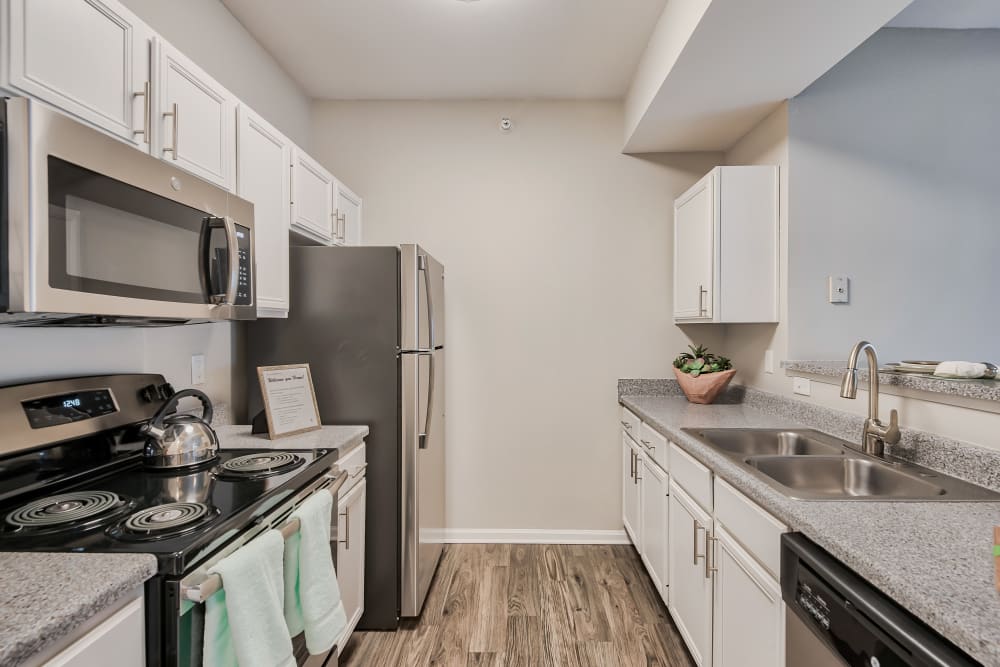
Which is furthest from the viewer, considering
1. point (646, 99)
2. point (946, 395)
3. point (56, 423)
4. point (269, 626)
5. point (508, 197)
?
point (508, 197)

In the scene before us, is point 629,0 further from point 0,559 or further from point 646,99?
point 0,559

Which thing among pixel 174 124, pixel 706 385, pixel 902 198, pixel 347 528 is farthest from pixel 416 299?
pixel 902 198

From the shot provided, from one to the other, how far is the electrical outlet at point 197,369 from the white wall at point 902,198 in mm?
2551

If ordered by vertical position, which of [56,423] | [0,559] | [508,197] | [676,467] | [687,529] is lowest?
[687,529]

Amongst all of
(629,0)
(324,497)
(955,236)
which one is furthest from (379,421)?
(955,236)

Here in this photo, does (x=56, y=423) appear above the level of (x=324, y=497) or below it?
above

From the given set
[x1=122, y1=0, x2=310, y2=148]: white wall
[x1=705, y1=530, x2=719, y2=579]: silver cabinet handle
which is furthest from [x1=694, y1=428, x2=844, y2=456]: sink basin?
[x1=122, y1=0, x2=310, y2=148]: white wall

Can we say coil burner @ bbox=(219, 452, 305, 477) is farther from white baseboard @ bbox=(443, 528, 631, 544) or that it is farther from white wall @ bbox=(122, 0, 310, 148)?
white baseboard @ bbox=(443, 528, 631, 544)

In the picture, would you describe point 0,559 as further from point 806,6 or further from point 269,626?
point 806,6

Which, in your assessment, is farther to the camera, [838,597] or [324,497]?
[324,497]

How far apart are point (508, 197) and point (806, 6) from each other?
1.76 m

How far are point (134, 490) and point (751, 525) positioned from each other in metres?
1.66

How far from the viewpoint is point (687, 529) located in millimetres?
1891

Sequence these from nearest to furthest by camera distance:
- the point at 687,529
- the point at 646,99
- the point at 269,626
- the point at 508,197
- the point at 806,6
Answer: the point at 269,626
the point at 806,6
the point at 687,529
the point at 646,99
the point at 508,197
